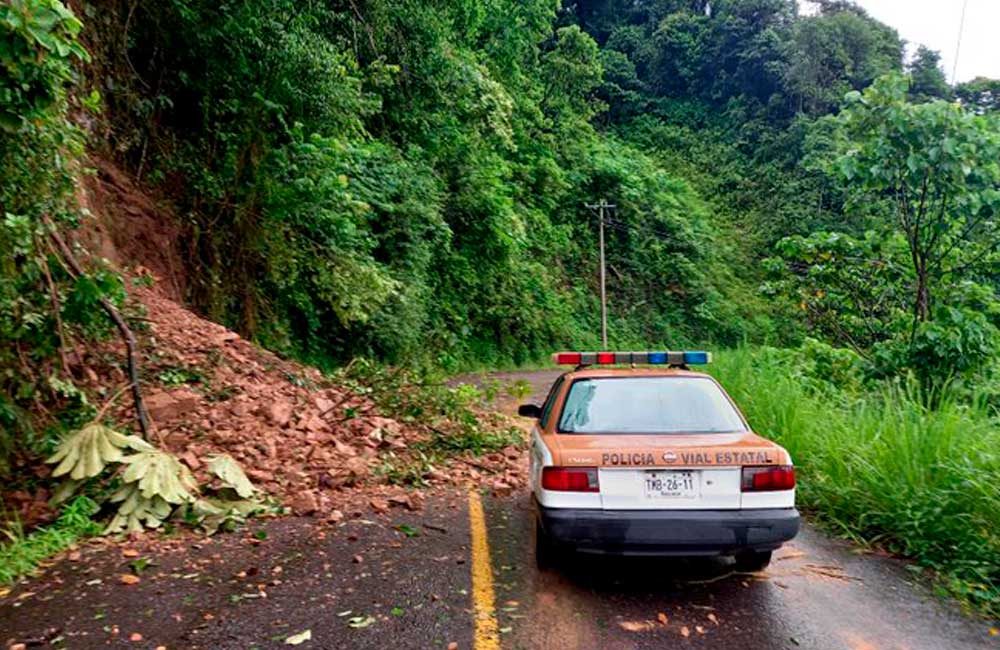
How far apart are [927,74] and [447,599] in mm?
61522

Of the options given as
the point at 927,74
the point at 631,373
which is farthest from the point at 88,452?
the point at 927,74

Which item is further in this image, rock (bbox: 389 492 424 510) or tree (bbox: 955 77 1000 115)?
tree (bbox: 955 77 1000 115)

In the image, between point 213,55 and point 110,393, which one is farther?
point 213,55

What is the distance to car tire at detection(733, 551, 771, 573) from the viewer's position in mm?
5004

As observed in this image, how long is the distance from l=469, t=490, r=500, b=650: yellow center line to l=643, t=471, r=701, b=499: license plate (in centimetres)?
123

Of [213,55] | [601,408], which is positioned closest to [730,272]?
[213,55]

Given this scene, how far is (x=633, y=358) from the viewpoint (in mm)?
5910

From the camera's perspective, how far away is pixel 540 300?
Result: 3350cm

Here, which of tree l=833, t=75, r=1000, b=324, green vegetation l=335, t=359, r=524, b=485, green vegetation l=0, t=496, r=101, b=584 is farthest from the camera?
tree l=833, t=75, r=1000, b=324

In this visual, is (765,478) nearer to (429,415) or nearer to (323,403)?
(429,415)

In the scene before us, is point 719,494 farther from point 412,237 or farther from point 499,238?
point 499,238

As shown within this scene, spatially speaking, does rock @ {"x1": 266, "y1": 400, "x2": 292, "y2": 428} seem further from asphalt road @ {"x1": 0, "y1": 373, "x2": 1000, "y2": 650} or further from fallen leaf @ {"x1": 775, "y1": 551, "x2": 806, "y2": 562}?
fallen leaf @ {"x1": 775, "y1": 551, "x2": 806, "y2": 562}

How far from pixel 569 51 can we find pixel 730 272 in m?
16.5

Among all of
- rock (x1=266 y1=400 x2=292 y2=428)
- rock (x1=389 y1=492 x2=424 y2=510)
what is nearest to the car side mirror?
rock (x1=389 y1=492 x2=424 y2=510)
